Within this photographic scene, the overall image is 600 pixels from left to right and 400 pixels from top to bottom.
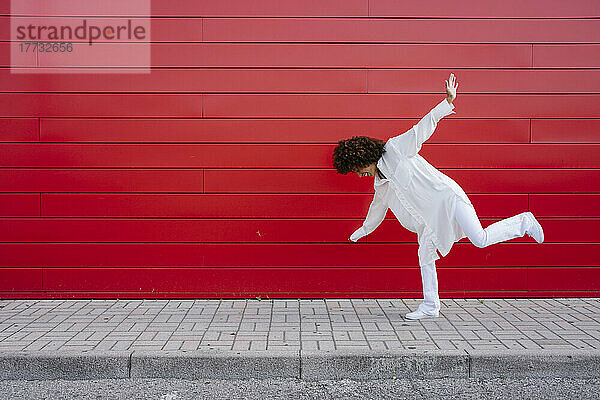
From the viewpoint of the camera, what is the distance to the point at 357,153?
5137mm

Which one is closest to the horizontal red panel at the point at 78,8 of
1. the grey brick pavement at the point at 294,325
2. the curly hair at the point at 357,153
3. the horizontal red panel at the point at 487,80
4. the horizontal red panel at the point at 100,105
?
the horizontal red panel at the point at 100,105

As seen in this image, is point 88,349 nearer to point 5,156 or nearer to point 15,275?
point 15,275

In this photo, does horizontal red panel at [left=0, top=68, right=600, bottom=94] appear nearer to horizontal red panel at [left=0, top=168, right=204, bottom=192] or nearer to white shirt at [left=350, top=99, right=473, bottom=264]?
horizontal red panel at [left=0, top=168, right=204, bottom=192]

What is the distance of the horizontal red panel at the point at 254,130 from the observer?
6.05 meters

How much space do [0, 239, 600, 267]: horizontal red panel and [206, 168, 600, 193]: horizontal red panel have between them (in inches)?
22.2

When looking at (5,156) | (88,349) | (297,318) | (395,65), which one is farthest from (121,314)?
(395,65)

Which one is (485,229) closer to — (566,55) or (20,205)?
(566,55)

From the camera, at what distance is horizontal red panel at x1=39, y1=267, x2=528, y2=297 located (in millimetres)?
6121

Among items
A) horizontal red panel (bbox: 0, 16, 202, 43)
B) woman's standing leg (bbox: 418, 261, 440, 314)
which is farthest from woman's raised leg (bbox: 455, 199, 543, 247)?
horizontal red panel (bbox: 0, 16, 202, 43)

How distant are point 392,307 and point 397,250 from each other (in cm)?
65

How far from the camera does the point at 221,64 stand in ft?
19.8

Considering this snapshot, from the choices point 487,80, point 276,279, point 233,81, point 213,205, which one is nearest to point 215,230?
point 213,205

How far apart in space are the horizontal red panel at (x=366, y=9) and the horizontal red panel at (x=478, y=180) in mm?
1552

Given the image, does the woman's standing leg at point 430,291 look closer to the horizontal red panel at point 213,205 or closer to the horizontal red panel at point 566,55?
the horizontal red panel at point 213,205
